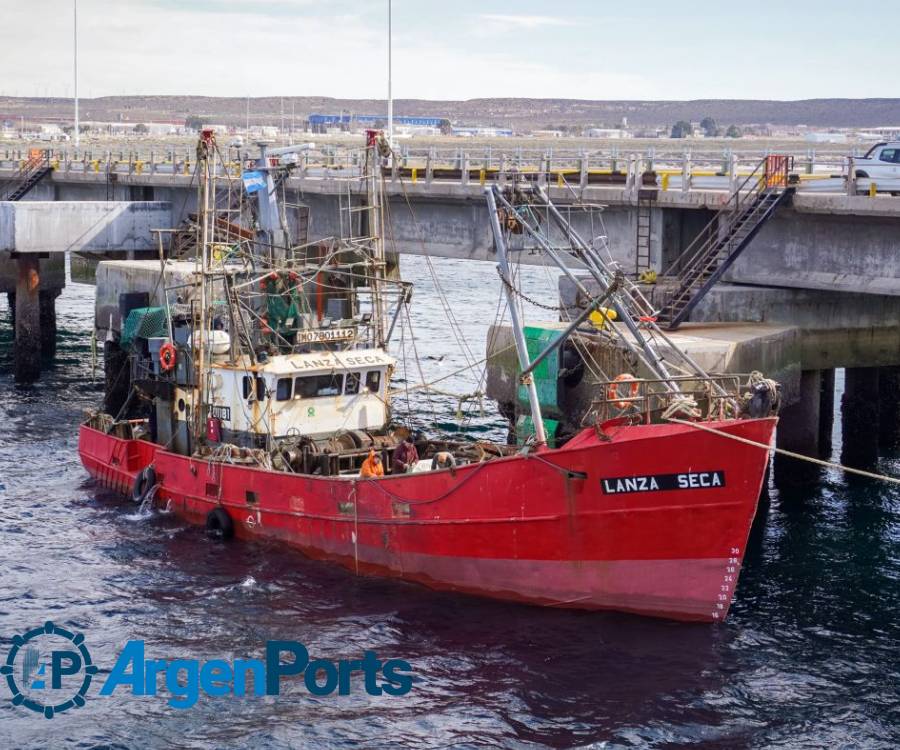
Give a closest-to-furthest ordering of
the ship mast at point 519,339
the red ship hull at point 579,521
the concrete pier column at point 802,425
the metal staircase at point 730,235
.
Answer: the red ship hull at point 579,521
the ship mast at point 519,339
the metal staircase at point 730,235
the concrete pier column at point 802,425

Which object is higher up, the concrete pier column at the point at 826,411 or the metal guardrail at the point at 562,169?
the metal guardrail at the point at 562,169

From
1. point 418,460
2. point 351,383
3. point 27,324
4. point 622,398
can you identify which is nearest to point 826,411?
point 418,460

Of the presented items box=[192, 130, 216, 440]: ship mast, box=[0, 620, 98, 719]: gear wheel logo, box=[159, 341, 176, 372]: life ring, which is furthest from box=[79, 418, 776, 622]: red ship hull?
box=[0, 620, 98, 719]: gear wheel logo

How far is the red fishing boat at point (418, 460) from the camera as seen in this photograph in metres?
22.7

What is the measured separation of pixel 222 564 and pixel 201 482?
108 inches

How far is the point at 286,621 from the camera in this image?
80.2ft

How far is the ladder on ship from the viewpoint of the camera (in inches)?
1405

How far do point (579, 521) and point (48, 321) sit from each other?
36.7 metres

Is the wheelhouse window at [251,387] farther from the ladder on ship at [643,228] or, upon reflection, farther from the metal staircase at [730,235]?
the ladder on ship at [643,228]

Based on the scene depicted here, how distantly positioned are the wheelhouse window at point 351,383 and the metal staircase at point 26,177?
40.5 m

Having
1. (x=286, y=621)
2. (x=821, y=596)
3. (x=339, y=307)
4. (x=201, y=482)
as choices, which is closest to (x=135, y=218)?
(x=339, y=307)

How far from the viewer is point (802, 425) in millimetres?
34125

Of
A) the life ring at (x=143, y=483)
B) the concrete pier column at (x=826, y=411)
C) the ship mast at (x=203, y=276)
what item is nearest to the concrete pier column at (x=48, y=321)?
the life ring at (x=143, y=483)

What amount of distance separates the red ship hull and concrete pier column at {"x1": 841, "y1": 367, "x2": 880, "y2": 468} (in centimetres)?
1377
